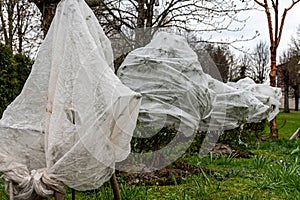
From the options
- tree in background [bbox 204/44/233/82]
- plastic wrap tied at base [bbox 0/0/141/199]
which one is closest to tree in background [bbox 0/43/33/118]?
plastic wrap tied at base [bbox 0/0/141/199]

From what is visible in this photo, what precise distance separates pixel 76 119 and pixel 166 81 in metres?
2.46

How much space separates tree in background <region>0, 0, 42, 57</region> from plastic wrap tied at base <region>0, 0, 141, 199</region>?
28.8 ft

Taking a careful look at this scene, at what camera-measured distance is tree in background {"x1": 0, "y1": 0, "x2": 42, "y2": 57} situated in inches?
418

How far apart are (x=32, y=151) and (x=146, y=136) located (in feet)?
7.62

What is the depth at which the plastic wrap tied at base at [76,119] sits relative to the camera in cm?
186

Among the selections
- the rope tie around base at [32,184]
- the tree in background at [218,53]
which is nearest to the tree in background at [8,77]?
the rope tie around base at [32,184]

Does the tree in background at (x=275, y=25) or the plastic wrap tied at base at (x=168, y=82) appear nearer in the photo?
the plastic wrap tied at base at (x=168, y=82)

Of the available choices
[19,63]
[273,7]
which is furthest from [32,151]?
[273,7]

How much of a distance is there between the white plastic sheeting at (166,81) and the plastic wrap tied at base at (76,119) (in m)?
2.08

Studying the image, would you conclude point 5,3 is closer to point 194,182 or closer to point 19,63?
point 19,63

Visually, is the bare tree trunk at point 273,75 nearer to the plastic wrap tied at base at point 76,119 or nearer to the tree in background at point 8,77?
the tree in background at point 8,77

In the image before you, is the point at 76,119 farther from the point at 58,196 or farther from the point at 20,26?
the point at 20,26

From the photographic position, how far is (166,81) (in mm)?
4242

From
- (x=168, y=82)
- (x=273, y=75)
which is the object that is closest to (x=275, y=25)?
(x=273, y=75)
